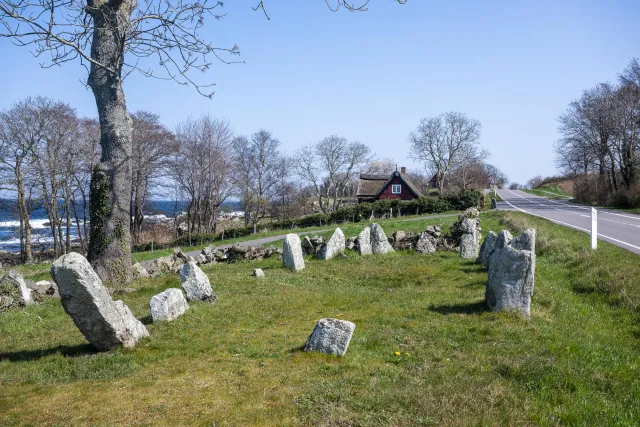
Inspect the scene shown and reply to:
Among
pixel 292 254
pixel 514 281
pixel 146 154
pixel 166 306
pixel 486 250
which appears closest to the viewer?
pixel 166 306

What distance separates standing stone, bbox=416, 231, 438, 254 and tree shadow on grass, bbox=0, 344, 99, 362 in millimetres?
14441

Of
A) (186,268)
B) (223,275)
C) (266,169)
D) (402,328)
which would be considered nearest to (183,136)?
(266,169)

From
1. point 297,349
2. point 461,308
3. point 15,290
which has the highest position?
point 15,290

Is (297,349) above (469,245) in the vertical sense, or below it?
below

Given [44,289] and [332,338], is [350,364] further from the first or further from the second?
[44,289]

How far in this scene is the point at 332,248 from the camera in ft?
64.2

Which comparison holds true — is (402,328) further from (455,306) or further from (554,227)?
(554,227)

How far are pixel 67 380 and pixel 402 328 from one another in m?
5.87

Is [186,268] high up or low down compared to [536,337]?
up

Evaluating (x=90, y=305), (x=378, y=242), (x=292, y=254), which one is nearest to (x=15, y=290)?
(x=90, y=305)

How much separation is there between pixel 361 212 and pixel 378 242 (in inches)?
1010

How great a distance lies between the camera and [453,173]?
87188 mm

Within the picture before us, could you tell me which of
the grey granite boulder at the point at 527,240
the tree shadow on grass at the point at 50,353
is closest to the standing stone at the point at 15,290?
the tree shadow on grass at the point at 50,353

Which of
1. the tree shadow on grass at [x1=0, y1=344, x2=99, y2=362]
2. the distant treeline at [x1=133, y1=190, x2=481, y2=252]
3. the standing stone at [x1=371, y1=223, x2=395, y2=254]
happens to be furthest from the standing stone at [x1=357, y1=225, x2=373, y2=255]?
the distant treeline at [x1=133, y1=190, x2=481, y2=252]
